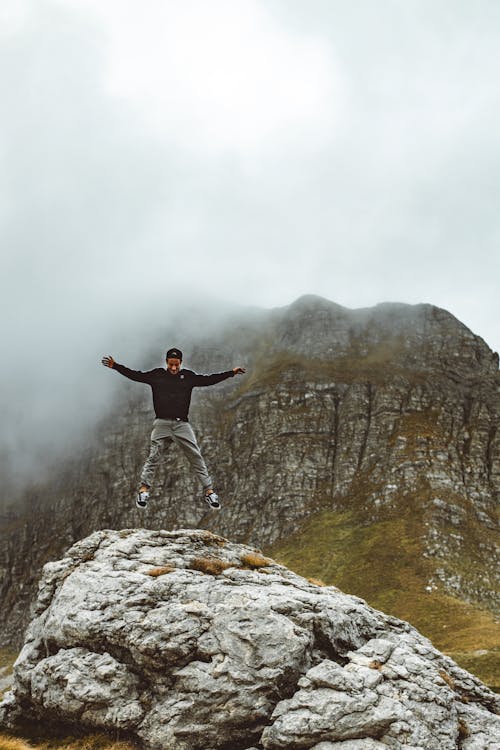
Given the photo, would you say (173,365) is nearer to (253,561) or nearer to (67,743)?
(253,561)

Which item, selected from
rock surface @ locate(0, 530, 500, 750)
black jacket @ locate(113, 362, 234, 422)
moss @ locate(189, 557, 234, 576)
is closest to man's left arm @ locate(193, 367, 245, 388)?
black jacket @ locate(113, 362, 234, 422)

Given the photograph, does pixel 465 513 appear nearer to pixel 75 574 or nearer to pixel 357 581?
pixel 357 581

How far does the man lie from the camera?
24.5 meters

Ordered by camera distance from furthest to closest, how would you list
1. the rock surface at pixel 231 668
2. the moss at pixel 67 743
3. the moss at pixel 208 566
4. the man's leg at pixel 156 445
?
the man's leg at pixel 156 445 → the moss at pixel 208 566 → the moss at pixel 67 743 → the rock surface at pixel 231 668

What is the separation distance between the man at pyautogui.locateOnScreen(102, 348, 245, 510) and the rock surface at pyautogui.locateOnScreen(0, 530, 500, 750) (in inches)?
139

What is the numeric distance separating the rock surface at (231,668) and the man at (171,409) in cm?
354

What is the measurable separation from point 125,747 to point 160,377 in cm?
1325

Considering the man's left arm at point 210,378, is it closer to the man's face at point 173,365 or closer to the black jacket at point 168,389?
the black jacket at point 168,389

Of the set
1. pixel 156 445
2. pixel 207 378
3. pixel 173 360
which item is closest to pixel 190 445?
pixel 156 445

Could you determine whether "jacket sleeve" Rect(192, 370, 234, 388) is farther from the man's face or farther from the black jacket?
the man's face

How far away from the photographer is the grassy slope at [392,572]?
98.6 metres

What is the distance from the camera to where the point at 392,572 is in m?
137

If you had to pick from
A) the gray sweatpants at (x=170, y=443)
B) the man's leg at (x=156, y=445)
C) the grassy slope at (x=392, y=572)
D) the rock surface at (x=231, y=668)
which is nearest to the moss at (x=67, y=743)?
→ the rock surface at (x=231, y=668)

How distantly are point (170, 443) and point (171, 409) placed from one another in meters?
1.43
